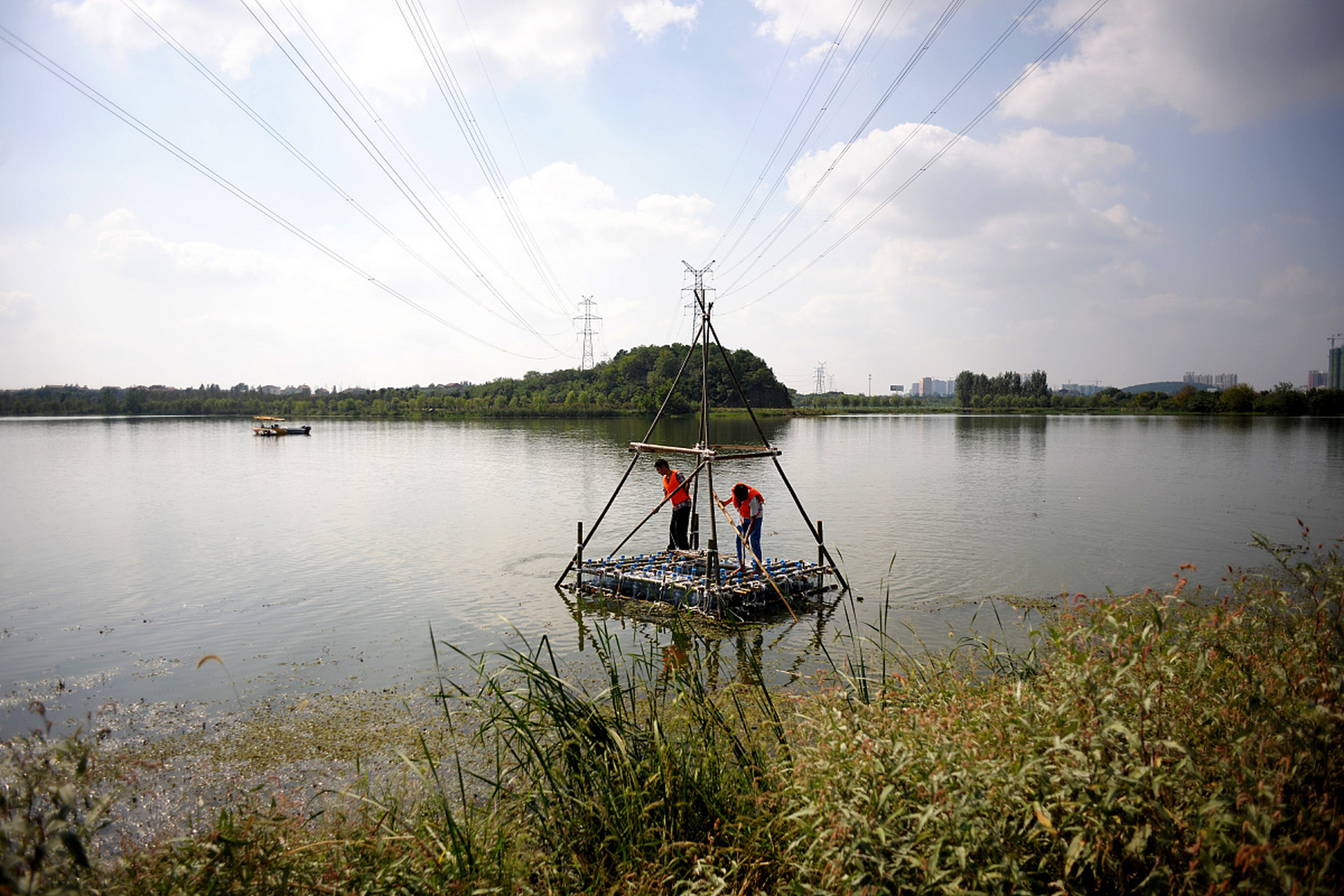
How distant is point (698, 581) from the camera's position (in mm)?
12062

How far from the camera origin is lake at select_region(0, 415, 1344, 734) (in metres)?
11.0

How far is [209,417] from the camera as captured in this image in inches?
4537

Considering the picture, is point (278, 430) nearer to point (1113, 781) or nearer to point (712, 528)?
point (712, 528)

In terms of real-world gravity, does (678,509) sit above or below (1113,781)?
below

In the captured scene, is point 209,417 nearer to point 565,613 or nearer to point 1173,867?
Result: point 565,613

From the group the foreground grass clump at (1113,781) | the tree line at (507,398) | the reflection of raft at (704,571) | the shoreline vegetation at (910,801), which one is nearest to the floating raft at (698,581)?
the reflection of raft at (704,571)

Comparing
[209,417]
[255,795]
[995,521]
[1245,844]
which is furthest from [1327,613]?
[209,417]

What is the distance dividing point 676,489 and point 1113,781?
11.6 metres

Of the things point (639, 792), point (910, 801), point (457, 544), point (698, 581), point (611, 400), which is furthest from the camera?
point (611, 400)

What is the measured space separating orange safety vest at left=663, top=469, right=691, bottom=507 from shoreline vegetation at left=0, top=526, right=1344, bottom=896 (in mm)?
8989

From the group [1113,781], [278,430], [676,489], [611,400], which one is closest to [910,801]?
[1113,781]

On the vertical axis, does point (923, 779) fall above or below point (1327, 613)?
below

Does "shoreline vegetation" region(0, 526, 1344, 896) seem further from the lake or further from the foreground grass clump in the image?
the lake

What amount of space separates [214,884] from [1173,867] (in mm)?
4578
